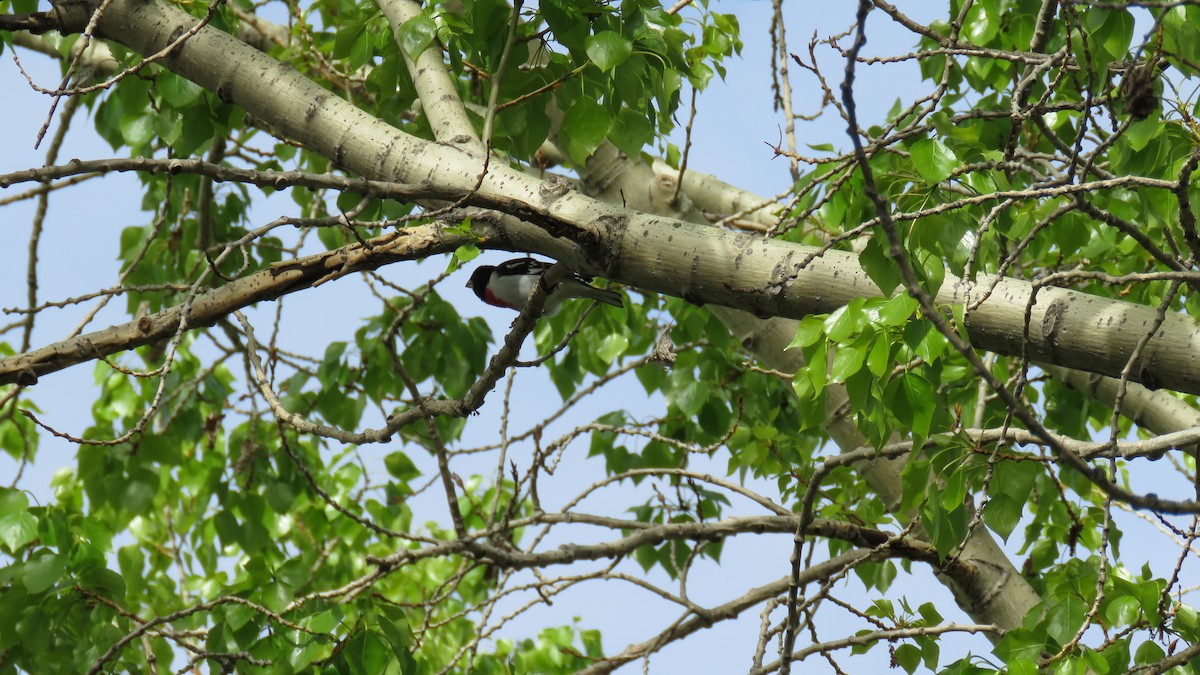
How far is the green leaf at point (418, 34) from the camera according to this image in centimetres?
266

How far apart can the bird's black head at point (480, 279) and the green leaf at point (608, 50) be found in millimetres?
2190

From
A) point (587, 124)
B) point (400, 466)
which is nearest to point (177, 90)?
point (587, 124)

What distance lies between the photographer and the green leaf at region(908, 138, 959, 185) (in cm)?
206

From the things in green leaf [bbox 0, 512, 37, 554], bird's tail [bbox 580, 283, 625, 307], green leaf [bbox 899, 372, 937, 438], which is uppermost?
bird's tail [bbox 580, 283, 625, 307]

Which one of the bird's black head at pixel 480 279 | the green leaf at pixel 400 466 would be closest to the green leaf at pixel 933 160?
the bird's black head at pixel 480 279

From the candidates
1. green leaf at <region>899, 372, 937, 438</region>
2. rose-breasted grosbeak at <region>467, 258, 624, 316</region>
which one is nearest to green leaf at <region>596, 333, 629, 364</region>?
rose-breasted grosbeak at <region>467, 258, 624, 316</region>

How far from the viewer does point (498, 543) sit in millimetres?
3578

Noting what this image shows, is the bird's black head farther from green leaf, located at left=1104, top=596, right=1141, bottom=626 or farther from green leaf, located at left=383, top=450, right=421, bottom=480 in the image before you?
green leaf, located at left=1104, top=596, right=1141, bottom=626

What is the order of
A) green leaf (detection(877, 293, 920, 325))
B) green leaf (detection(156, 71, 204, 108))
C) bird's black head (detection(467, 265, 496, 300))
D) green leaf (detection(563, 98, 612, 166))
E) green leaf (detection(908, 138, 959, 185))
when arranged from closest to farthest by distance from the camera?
green leaf (detection(877, 293, 920, 325))
green leaf (detection(908, 138, 959, 185))
green leaf (detection(563, 98, 612, 166))
green leaf (detection(156, 71, 204, 108))
bird's black head (detection(467, 265, 496, 300))

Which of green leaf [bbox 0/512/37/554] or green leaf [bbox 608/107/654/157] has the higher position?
green leaf [bbox 608/107/654/157]

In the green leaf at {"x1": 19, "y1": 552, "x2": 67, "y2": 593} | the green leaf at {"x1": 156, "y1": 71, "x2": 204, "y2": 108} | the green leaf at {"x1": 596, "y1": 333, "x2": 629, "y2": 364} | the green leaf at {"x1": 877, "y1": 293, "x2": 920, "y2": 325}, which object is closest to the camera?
the green leaf at {"x1": 877, "y1": 293, "x2": 920, "y2": 325}

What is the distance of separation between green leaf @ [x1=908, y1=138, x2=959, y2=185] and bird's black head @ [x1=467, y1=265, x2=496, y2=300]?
269cm

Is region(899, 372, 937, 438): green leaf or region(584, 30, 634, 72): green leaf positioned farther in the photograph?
region(584, 30, 634, 72): green leaf

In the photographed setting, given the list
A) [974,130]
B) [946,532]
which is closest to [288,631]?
[946,532]
